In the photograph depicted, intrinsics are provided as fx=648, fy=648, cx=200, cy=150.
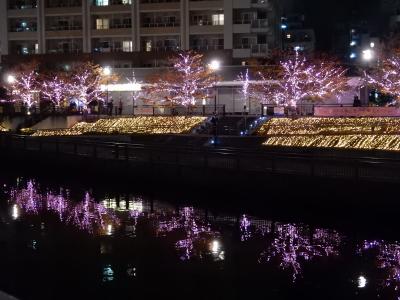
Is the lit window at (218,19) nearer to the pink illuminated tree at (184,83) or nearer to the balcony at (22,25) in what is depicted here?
the pink illuminated tree at (184,83)

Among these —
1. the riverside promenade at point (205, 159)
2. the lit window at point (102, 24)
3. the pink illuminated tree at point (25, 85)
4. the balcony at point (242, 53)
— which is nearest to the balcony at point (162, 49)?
the lit window at point (102, 24)

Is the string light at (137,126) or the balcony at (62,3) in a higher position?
the balcony at (62,3)

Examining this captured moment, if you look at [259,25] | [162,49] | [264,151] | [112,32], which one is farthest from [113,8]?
[264,151]

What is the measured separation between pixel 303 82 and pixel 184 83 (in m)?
10.5

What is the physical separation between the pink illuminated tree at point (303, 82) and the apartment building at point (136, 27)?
46.2 ft

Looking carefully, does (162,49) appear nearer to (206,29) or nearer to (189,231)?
(206,29)

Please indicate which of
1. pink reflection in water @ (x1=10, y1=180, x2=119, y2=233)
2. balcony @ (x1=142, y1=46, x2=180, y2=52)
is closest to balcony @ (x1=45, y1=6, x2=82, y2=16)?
balcony @ (x1=142, y1=46, x2=180, y2=52)

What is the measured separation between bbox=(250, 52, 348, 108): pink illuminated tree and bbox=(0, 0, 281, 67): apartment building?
14075 mm

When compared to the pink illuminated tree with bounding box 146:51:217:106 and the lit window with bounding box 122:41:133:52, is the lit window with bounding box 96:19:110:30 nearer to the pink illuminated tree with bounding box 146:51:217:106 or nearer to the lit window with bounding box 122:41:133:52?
the lit window with bounding box 122:41:133:52

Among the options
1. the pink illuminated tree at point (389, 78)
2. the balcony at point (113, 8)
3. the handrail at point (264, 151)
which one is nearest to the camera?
the handrail at point (264, 151)

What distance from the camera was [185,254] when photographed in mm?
15438

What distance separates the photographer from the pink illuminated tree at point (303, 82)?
165 ft

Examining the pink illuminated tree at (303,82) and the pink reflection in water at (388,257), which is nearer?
the pink reflection in water at (388,257)

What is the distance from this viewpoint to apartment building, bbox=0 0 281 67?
67.1m
